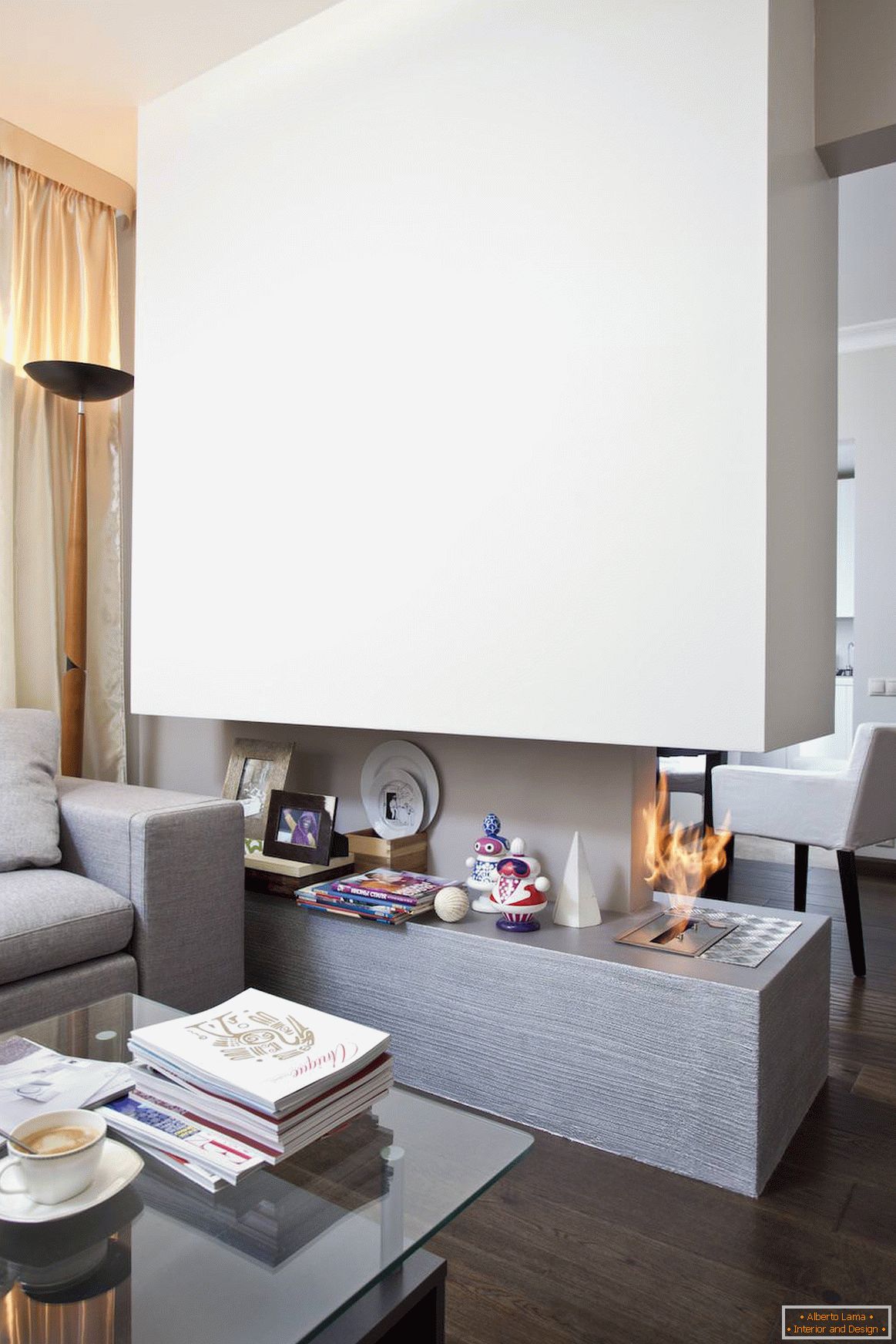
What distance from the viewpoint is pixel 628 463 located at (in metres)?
1.84

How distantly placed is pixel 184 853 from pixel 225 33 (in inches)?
80.8

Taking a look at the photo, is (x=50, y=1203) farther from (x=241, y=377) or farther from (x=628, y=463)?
(x=241, y=377)

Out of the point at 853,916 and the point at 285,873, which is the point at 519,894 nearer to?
the point at 285,873

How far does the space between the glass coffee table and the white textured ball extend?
941 millimetres

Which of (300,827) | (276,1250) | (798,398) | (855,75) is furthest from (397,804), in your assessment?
(855,75)

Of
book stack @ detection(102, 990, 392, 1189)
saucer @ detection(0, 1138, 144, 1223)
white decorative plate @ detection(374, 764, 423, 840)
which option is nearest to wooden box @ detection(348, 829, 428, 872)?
white decorative plate @ detection(374, 764, 423, 840)

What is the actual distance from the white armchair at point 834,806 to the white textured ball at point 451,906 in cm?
155

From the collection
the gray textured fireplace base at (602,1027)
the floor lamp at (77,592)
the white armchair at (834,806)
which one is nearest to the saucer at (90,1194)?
the gray textured fireplace base at (602,1027)

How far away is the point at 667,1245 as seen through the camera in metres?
1.54

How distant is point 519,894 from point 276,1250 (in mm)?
1170

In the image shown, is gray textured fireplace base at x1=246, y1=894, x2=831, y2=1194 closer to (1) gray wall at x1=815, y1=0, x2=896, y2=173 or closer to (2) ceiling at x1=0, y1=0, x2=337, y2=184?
(1) gray wall at x1=815, y1=0, x2=896, y2=173

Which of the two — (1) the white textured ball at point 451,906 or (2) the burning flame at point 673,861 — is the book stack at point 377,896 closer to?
(1) the white textured ball at point 451,906

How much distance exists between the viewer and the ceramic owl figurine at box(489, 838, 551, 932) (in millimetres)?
2055

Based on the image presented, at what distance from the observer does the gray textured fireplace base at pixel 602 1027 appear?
5.64 feet
